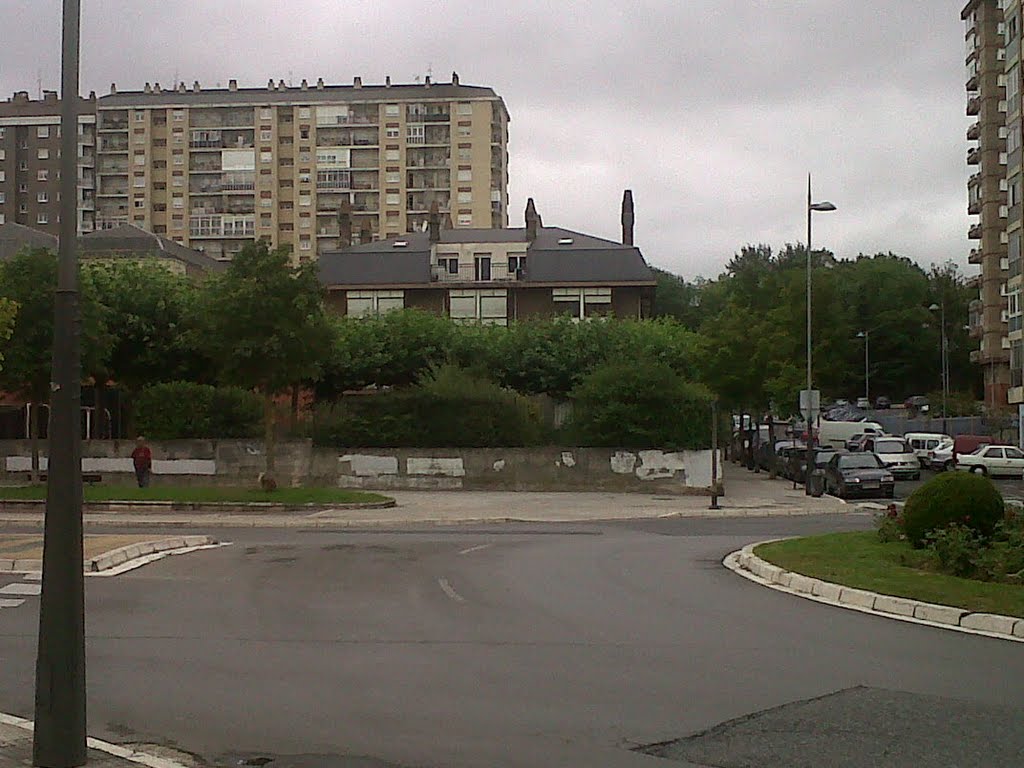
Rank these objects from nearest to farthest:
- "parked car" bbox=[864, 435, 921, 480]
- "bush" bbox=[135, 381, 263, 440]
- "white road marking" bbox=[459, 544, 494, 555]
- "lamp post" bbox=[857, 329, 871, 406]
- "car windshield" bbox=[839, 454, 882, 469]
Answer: "white road marking" bbox=[459, 544, 494, 555] → "bush" bbox=[135, 381, 263, 440] → "car windshield" bbox=[839, 454, 882, 469] → "parked car" bbox=[864, 435, 921, 480] → "lamp post" bbox=[857, 329, 871, 406]

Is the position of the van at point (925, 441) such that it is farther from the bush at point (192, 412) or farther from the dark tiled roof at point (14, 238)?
the dark tiled roof at point (14, 238)

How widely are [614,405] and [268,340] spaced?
11740 mm

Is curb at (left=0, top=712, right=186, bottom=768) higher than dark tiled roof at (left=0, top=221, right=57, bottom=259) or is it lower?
lower

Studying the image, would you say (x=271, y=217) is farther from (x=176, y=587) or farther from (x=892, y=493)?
(x=176, y=587)

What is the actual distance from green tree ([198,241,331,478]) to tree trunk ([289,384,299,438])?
7171 millimetres

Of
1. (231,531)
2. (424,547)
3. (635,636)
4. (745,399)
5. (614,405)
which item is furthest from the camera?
(745,399)

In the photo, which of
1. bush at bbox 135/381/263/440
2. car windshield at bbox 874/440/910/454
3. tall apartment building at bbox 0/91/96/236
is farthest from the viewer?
tall apartment building at bbox 0/91/96/236

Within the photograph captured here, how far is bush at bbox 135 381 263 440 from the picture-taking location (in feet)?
131

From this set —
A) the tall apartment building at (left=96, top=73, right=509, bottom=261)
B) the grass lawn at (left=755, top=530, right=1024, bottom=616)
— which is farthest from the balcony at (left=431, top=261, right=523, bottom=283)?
the grass lawn at (left=755, top=530, right=1024, bottom=616)

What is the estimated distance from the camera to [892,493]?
136 feet

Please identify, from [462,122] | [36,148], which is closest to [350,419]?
[462,122]

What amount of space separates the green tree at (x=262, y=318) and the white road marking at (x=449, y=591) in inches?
643

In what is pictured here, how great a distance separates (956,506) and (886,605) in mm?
4773

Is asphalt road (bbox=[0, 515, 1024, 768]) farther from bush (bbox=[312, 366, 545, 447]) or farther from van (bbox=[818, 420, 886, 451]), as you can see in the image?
van (bbox=[818, 420, 886, 451])
